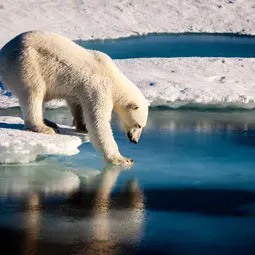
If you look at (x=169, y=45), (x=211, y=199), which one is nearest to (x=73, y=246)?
(x=211, y=199)

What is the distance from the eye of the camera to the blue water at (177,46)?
52.9 ft

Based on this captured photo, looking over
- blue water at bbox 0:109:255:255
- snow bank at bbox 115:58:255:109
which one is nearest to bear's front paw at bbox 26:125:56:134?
blue water at bbox 0:109:255:255

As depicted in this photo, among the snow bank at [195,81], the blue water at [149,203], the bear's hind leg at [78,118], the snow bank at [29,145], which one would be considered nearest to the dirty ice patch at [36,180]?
the blue water at [149,203]

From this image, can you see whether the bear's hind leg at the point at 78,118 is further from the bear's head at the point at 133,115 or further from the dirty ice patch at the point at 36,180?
the dirty ice patch at the point at 36,180

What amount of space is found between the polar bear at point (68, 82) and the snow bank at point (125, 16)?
11567 millimetres

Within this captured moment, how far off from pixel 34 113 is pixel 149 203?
6.19 ft

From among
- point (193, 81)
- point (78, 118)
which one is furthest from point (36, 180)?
point (193, 81)

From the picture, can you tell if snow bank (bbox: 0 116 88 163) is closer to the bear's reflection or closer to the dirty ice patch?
the dirty ice patch

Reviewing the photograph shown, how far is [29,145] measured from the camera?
6.72 meters

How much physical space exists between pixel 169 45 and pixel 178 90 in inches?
281

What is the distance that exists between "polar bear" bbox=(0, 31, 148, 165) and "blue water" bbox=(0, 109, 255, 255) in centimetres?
47

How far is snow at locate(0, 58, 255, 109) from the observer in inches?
422

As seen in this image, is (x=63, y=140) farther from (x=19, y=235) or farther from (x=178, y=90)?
(x=178, y=90)

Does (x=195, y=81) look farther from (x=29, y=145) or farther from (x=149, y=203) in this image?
(x=149, y=203)
